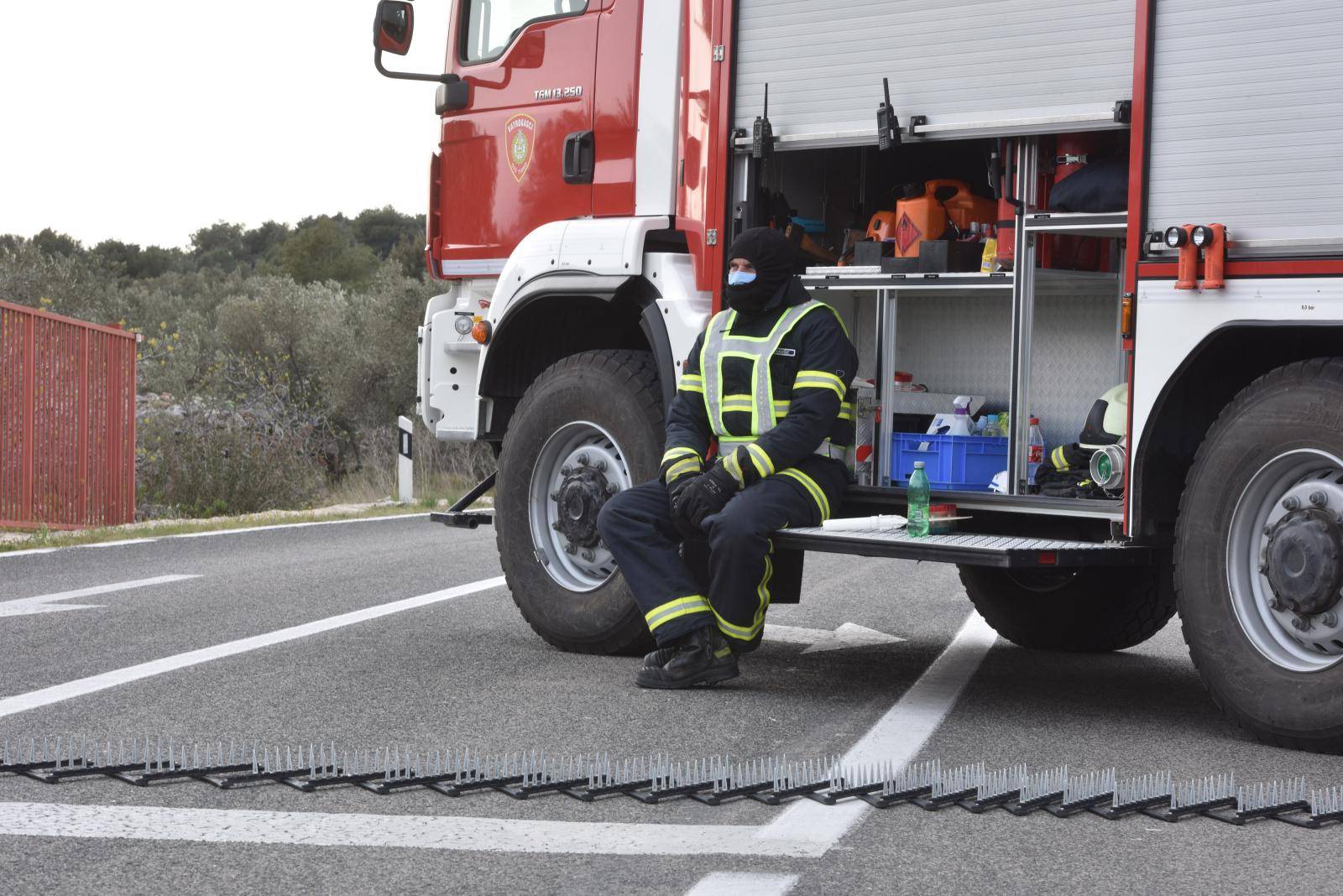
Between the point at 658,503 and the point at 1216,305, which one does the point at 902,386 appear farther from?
the point at 1216,305

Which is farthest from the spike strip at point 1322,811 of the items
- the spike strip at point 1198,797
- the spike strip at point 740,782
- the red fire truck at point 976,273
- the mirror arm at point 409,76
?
the mirror arm at point 409,76

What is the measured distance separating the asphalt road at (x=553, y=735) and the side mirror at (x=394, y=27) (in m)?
2.70

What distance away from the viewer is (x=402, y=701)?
6055 mm

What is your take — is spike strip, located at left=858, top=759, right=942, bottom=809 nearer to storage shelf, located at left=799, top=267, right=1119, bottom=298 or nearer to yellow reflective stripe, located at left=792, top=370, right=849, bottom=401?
yellow reflective stripe, located at left=792, top=370, right=849, bottom=401

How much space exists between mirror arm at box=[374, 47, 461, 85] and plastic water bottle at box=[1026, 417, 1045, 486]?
10.9ft

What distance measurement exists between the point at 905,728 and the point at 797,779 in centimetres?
101

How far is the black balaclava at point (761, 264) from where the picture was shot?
21.8 feet

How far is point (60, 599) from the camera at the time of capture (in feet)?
29.7

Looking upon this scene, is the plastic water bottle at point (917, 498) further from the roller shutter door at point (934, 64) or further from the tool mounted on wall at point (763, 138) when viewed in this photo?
A: the tool mounted on wall at point (763, 138)

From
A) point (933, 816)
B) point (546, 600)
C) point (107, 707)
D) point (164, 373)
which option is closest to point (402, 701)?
point (107, 707)

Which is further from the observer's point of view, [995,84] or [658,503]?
[658,503]

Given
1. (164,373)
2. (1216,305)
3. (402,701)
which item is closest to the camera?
(1216,305)

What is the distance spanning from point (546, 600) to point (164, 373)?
25.1 meters

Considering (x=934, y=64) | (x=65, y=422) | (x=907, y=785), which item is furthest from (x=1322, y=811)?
(x=65, y=422)
